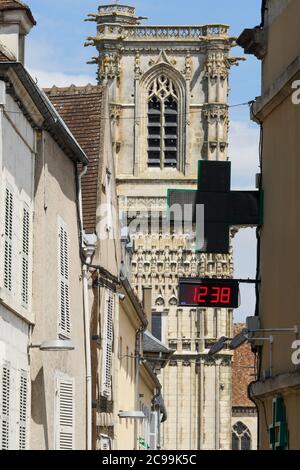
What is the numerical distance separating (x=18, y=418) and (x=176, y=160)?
235 ft

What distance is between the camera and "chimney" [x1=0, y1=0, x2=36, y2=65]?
18719 mm

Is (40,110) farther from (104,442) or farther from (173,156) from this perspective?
(173,156)

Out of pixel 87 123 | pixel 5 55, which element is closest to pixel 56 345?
pixel 5 55

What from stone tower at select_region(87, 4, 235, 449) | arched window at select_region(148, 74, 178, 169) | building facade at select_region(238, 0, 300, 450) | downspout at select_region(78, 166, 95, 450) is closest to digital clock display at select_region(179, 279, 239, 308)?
building facade at select_region(238, 0, 300, 450)

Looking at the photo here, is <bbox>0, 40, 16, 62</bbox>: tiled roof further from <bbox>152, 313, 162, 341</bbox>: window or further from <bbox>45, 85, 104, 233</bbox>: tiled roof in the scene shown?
<bbox>152, 313, 162, 341</bbox>: window

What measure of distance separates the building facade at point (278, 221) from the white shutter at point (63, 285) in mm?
2370

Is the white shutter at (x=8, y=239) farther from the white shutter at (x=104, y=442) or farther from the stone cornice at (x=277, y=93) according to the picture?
the white shutter at (x=104, y=442)

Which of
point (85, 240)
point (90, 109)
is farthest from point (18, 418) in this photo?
point (90, 109)

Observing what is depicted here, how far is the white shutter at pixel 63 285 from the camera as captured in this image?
2059 centimetres

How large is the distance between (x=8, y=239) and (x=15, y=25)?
2550 mm

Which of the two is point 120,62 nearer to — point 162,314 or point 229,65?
point 229,65

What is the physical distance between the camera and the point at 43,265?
63.4ft

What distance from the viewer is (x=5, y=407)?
56.3ft

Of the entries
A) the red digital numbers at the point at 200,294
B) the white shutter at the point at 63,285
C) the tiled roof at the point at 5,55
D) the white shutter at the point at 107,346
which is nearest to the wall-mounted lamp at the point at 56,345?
the red digital numbers at the point at 200,294
